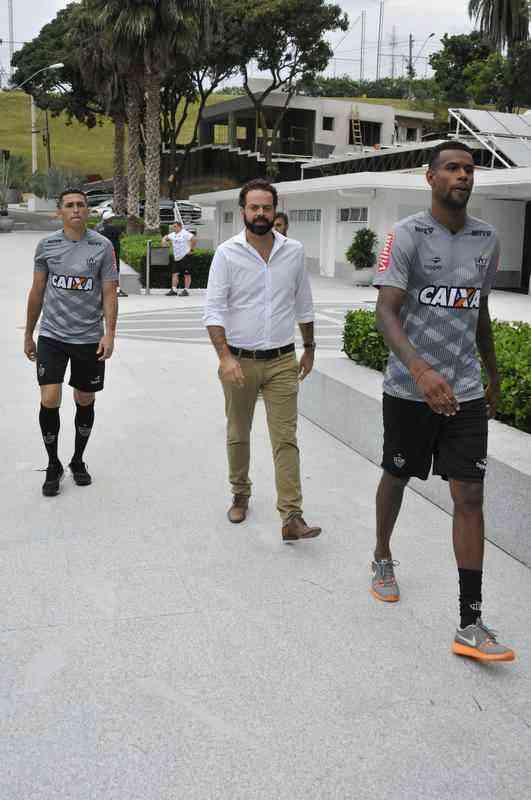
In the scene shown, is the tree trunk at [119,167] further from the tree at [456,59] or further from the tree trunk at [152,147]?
the tree at [456,59]

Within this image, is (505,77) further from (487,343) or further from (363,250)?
(487,343)

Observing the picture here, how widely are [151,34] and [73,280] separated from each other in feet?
83.2

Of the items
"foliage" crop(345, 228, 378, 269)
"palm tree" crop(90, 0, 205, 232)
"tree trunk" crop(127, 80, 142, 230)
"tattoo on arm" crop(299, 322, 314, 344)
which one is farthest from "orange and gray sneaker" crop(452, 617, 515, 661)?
"tree trunk" crop(127, 80, 142, 230)

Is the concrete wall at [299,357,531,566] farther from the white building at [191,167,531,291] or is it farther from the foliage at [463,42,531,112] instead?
the foliage at [463,42,531,112]

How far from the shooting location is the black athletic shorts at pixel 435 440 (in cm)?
367

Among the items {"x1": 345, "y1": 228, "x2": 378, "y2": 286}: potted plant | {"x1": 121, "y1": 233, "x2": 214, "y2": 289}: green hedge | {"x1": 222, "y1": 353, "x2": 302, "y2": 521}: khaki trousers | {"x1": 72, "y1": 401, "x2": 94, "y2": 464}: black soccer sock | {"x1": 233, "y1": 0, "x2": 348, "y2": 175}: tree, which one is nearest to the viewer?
{"x1": 222, "y1": 353, "x2": 302, "y2": 521}: khaki trousers

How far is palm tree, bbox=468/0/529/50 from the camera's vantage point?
120 ft

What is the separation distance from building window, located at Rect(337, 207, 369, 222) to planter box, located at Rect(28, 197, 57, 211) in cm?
3311

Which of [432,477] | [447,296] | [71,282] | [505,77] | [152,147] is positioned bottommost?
[432,477]

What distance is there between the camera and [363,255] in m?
27.0

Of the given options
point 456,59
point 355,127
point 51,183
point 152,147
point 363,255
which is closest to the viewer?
point 363,255

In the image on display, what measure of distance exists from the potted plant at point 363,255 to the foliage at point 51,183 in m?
30.4

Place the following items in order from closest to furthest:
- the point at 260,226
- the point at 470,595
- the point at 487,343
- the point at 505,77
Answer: the point at 470,595 → the point at 487,343 → the point at 260,226 → the point at 505,77

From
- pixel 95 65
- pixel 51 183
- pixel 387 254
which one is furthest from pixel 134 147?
pixel 387 254
